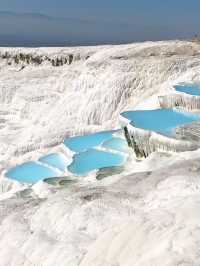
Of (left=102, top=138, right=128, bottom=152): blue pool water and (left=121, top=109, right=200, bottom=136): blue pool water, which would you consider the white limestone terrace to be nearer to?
(left=121, top=109, right=200, bottom=136): blue pool water

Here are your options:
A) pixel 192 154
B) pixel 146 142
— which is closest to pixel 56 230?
pixel 192 154

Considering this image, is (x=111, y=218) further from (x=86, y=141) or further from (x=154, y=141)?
(x=86, y=141)

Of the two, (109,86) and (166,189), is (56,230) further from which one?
(109,86)

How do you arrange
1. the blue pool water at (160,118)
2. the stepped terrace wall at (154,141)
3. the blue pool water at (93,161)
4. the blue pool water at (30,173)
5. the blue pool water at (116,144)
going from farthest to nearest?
the blue pool water at (116,144)
the blue pool water at (160,118)
the blue pool water at (30,173)
the blue pool water at (93,161)
the stepped terrace wall at (154,141)

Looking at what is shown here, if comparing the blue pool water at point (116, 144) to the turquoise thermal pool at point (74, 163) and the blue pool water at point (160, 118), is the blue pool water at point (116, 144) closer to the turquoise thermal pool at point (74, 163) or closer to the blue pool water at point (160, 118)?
the turquoise thermal pool at point (74, 163)

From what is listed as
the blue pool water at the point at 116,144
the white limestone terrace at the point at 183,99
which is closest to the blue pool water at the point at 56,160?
the blue pool water at the point at 116,144

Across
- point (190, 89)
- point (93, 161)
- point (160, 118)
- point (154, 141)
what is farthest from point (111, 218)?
point (190, 89)
